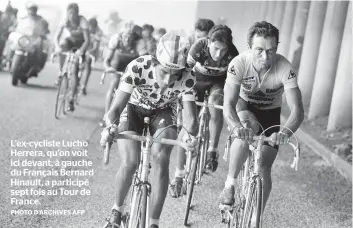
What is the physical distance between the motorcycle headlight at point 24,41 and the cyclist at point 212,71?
26.3 ft

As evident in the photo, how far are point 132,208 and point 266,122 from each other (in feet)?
6.00

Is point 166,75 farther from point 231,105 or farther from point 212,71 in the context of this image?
point 212,71

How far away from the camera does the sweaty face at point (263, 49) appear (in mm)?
5039

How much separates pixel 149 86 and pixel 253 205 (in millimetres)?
1333

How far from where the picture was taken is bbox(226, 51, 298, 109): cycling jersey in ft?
17.3

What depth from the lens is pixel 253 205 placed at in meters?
4.78

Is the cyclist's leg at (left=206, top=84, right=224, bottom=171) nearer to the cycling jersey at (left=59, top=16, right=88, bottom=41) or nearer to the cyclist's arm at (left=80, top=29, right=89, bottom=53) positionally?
the cyclist's arm at (left=80, top=29, right=89, bottom=53)

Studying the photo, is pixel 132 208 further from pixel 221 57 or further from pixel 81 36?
pixel 81 36

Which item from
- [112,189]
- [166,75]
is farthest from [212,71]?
[166,75]

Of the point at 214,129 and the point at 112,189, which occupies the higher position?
the point at 214,129

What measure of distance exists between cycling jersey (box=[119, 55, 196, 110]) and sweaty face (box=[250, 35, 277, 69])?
0.57 m

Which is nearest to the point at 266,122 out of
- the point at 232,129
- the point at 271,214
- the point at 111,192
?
the point at 232,129

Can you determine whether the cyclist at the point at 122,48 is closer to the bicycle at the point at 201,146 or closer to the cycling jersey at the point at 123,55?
the cycling jersey at the point at 123,55

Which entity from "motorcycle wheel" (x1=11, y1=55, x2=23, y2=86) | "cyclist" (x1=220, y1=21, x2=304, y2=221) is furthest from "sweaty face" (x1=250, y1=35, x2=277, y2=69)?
"motorcycle wheel" (x1=11, y1=55, x2=23, y2=86)
